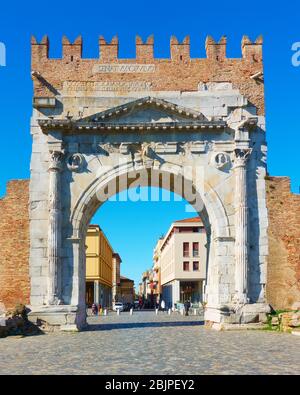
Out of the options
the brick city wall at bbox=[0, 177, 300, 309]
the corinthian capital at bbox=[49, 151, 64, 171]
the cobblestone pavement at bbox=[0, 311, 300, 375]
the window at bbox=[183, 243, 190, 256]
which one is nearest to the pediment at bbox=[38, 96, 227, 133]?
the corinthian capital at bbox=[49, 151, 64, 171]

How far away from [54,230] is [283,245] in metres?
7.70

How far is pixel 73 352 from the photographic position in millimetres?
12133

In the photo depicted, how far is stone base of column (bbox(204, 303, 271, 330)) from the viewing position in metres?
18.3

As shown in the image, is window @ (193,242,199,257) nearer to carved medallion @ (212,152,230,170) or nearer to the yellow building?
the yellow building

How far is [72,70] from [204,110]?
483 cm

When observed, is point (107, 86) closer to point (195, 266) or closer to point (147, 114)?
point (147, 114)

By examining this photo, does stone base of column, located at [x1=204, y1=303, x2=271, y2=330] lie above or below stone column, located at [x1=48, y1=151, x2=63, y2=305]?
below

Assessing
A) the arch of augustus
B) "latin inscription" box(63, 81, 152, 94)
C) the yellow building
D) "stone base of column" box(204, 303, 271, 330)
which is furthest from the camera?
the yellow building

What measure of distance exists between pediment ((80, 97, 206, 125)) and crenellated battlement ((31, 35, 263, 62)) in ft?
6.57

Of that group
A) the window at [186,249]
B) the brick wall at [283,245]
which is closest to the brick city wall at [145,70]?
the brick wall at [283,245]

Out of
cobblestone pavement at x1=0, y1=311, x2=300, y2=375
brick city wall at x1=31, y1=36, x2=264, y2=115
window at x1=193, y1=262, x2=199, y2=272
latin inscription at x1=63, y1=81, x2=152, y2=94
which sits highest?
brick city wall at x1=31, y1=36, x2=264, y2=115

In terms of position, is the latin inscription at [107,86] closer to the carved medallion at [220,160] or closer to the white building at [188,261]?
the carved medallion at [220,160]

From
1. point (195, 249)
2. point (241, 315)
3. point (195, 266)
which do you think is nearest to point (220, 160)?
point (241, 315)

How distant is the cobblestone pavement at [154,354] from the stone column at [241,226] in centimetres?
217
